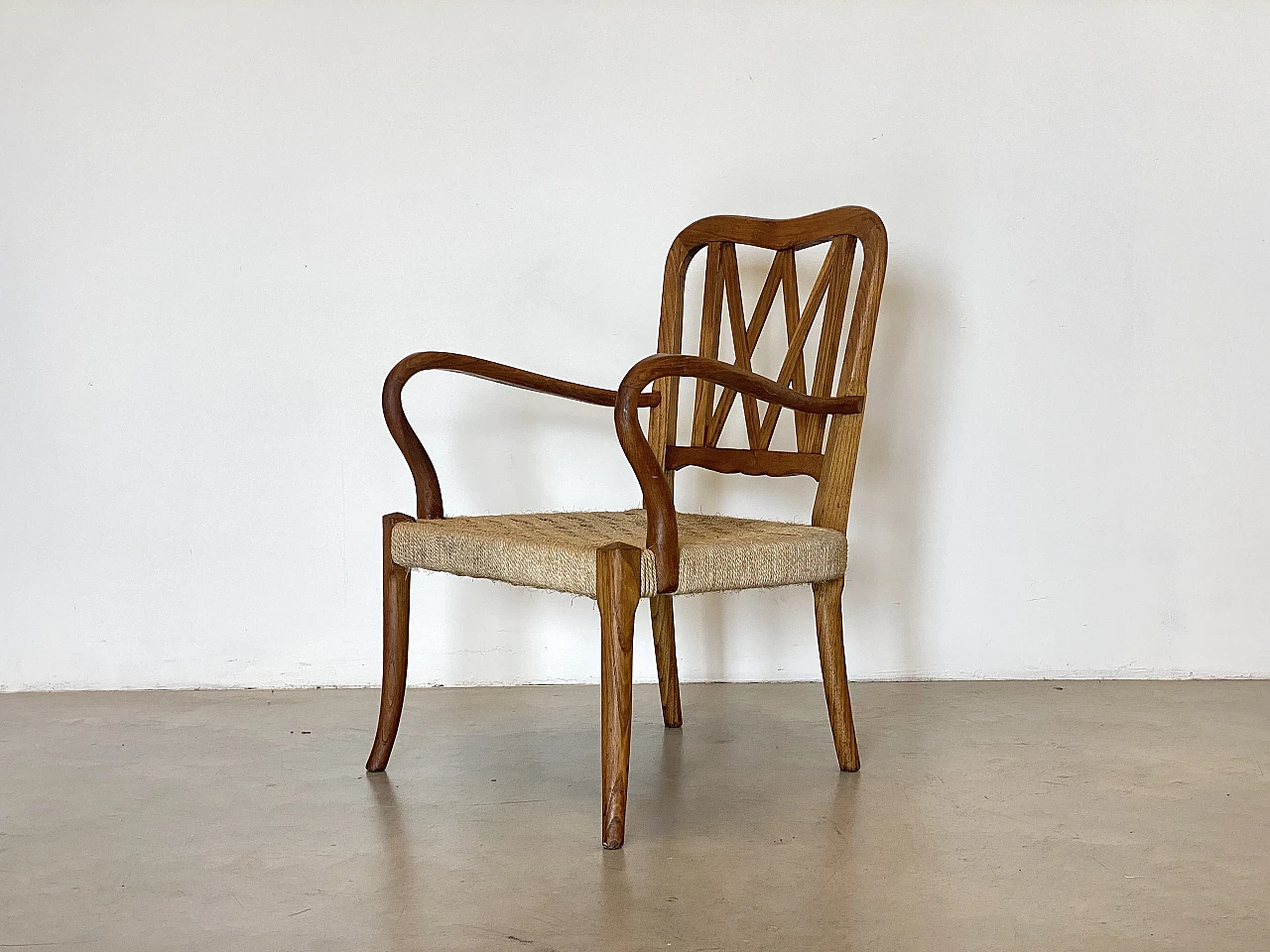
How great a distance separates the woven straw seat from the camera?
1671 mm

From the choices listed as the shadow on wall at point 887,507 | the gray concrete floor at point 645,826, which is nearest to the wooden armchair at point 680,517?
the gray concrete floor at point 645,826

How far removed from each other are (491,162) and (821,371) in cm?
106

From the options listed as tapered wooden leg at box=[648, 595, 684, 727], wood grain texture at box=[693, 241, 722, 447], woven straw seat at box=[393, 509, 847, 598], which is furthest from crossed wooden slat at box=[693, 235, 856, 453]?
tapered wooden leg at box=[648, 595, 684, 727]

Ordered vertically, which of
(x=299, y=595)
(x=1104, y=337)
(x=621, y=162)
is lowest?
(x=299, y=595)

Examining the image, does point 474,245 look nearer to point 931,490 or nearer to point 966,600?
point 931,490

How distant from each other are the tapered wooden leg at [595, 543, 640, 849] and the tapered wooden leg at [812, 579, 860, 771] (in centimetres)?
45

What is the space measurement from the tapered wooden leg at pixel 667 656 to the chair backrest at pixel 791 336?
0.25 meters

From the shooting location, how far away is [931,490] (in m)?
2.82

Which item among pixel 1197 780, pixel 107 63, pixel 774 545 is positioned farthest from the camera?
pixel 107 63

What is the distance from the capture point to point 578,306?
9.09ft

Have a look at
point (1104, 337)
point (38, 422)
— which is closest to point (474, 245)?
point (38, 422)

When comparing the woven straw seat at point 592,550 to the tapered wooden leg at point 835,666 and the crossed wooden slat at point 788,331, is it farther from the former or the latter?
the crossed wooden slat at point 788,331

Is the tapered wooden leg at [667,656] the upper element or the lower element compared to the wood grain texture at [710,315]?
lower

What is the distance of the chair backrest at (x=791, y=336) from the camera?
6.58 feet
